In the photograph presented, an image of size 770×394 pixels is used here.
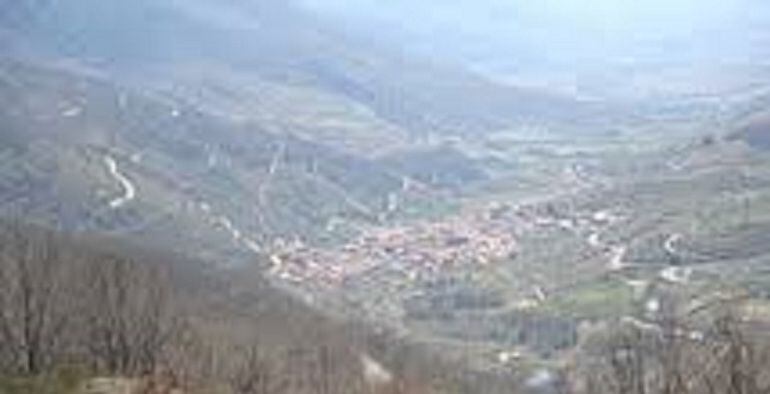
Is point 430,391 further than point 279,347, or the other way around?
point 279,347

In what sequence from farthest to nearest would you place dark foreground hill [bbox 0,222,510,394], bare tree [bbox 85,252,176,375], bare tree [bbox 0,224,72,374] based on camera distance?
bare tree [bbox 85,252,176,375], bare tree [bbox 0,224,72,374], dark foreground hill [bbox 0,222,510,394]

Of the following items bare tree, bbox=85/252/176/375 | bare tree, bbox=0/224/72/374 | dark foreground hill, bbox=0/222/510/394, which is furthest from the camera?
bare tree, bbox=85/252/176/375

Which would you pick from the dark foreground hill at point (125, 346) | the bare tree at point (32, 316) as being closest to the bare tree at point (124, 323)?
the dark foreground hill at point (125, 346)

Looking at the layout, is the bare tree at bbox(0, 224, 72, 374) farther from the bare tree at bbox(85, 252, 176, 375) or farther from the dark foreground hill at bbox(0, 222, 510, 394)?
the bare tree at bbox(85, 252, 176, 375)

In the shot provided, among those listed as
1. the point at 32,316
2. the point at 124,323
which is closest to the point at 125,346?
the point at 124,323

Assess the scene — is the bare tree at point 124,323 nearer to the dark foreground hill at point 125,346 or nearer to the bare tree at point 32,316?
the dark foreground hill at point 125,346

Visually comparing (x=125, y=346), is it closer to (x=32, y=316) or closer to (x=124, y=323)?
(x=124, y=323)

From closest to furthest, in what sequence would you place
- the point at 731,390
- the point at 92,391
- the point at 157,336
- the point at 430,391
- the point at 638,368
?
the point at 92,391 < the point at 731,390 < the point at 638,368 < the point at 157,336 < the point at 430,391

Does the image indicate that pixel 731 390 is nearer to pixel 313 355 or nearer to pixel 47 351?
pixel 47 351

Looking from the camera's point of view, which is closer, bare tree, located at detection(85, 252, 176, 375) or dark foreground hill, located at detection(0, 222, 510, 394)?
dark foreground hill, located at detection(0, 222, 510, 394)

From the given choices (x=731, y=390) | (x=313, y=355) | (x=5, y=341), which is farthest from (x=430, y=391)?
(x=731, y=390)

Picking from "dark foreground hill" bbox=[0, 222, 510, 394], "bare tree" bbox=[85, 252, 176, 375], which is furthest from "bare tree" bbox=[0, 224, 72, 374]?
"bare tree" bbox=[85, 252, 176, 375]
